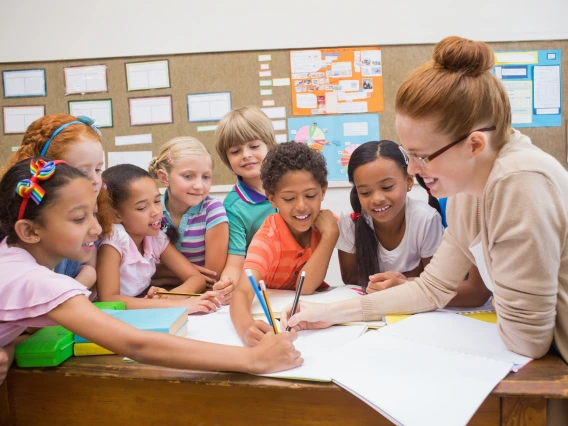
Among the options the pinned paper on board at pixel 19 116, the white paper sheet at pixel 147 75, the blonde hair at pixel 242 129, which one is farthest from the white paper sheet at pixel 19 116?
the blonde hair at pixel 242 129

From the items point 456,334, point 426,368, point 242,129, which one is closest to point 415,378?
point 426,368

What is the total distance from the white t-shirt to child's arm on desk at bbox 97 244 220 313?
60 cm

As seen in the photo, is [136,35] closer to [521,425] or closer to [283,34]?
[283,34]

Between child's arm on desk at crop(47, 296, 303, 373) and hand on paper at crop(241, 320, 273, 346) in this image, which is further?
hand on paper at crop(241, 320, 273, 346)

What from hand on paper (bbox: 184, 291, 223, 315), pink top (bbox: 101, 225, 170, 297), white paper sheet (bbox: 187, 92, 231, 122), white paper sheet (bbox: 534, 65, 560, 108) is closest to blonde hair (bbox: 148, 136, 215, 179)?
pink top (bbox: 101, 225, 170, 297)

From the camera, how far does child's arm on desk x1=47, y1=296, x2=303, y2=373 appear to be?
0.81 m

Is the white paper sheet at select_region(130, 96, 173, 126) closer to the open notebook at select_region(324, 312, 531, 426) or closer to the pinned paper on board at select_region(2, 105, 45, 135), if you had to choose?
the pinned paper on board at select_region(2, 105, 45, 135)

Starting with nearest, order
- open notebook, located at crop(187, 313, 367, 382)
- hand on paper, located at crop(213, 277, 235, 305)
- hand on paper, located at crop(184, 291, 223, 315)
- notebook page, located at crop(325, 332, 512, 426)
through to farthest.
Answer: notebook page, located at crop(325, 332, 512, 426)
open notebook, located at crop(187, 313, 367, 382)
hand on paper, located at crop(184, 291, 223, 315)
hand on paper, located at crop(213, 277, 235, 305)

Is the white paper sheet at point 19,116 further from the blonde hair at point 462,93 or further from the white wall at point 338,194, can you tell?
the blonde hair at point 462,93

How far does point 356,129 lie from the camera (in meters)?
3.15

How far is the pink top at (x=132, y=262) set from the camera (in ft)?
4.78

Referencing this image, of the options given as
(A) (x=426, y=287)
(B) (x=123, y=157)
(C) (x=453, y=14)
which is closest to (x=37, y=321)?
(A) (x=426, y=287)

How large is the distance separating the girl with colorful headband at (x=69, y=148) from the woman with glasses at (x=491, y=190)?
696mm

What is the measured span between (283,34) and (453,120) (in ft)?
8.11
